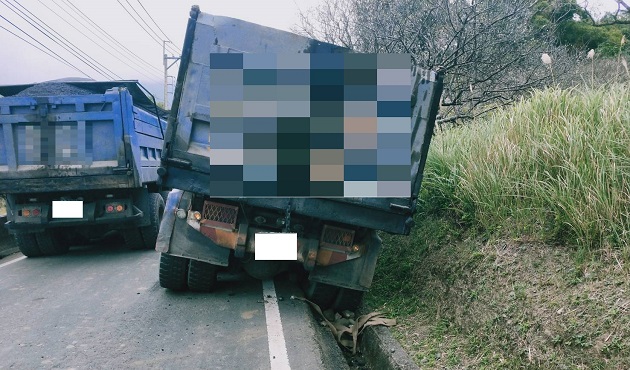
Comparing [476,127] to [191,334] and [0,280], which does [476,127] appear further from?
[0,280]

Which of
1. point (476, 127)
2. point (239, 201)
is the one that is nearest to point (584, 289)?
point (239, 201)

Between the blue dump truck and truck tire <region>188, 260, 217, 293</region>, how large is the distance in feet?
8.12

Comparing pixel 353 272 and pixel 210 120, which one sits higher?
pixel 210 120

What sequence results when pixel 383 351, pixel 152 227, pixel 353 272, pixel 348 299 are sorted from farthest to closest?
pixel 152 227
pixel 348 299
pixel 353 272
pixel 383 351

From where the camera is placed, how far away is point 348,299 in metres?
5.78

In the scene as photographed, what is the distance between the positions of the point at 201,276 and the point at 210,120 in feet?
6.42

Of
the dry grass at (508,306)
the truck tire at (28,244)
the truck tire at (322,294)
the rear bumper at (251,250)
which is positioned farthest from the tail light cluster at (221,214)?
the truck tire at (28,244)

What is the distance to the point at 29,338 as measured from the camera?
4.79 metres

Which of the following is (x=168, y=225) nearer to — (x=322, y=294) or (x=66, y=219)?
(x=322, y=294)

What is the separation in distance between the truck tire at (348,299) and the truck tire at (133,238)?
4.61 meters

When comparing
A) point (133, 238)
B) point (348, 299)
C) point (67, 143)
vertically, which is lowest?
point (348, 299)

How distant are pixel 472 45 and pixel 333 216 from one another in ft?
20.6

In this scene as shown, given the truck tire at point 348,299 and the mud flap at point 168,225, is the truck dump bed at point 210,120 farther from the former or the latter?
the truck tire at point 348,299

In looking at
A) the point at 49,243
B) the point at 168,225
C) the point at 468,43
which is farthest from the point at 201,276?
the point at 468,43
